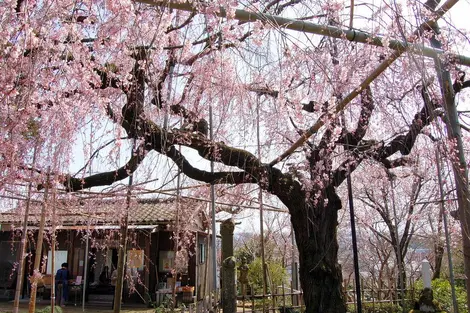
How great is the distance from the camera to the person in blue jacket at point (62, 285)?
1216 cm

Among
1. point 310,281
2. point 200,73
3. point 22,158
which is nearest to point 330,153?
point 310,281

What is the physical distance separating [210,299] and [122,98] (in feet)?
12.9

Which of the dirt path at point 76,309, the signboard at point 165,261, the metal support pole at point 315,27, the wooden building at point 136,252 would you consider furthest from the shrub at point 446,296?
the metal support pole at point 315,27

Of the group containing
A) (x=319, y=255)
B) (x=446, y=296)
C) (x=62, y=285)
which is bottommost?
(x=446, y=296)

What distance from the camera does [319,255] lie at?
19.1 ft

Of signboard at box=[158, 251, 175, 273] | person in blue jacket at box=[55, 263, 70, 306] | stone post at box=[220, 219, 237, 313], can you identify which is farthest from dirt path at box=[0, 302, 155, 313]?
stone post at box=[220, 219, 237, 313]

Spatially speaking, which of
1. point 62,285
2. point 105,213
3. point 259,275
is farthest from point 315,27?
point 259,275

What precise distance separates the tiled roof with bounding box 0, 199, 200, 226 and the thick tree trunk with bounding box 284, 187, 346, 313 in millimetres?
2286

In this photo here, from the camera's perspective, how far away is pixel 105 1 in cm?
302

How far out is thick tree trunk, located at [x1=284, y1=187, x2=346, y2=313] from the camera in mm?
5688

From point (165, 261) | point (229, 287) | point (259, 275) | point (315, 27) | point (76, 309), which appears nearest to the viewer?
point (315, 27)

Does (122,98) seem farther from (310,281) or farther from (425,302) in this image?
(425,302)

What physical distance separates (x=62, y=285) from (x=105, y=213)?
412cm

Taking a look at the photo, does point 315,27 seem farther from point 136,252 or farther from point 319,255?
point 136,252
